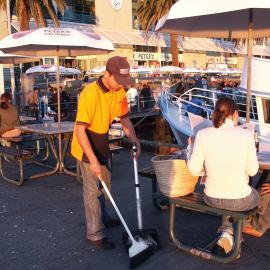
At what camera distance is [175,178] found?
4.23 meters

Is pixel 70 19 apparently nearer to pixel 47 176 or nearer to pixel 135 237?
pixel 47 176

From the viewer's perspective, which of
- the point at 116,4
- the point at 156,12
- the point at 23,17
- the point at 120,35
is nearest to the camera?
the point at 23,17

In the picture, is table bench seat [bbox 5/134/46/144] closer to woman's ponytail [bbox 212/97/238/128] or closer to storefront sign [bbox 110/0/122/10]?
woman's ponytail [bbox 212/97/238/128]

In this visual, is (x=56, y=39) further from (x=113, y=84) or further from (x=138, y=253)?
(x=138, y=253)

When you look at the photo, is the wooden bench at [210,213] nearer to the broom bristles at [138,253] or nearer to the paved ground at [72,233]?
the paved ground at [72,233]

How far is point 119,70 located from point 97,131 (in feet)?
2.27

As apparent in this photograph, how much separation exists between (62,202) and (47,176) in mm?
1595

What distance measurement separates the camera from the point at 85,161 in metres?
4.29

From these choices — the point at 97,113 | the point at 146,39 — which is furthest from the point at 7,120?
the point at 146,39

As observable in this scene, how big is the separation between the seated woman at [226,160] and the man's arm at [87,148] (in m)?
0.89

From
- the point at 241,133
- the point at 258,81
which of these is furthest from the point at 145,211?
the point at 258,81

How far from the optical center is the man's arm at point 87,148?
397 centimetres

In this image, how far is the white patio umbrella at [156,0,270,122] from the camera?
14.7ft

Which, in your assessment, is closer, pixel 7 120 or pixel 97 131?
pixel 97 131
